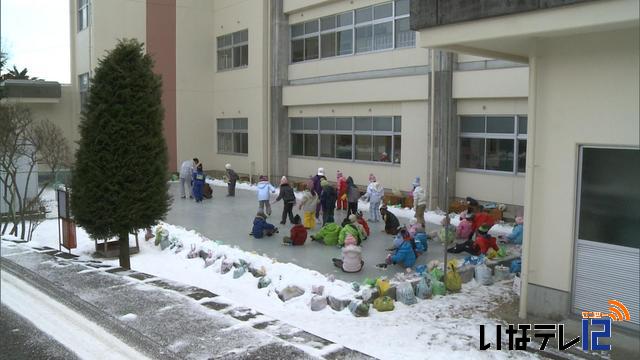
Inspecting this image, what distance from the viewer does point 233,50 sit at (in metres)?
30.3

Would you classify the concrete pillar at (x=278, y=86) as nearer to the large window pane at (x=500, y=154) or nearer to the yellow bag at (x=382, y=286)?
the large window pane at (x=500, y=154)

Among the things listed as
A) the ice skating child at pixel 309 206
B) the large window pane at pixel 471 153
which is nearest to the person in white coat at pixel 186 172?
the ice skating child at pixel 309 206

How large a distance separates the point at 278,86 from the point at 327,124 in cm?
369

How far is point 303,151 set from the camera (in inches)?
1069

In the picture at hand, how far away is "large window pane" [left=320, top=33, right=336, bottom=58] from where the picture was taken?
2497 cm

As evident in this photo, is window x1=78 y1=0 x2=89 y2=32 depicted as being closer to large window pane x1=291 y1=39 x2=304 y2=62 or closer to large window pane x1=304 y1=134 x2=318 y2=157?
large window pane x1=291 y1=39 x2=304 y2=62

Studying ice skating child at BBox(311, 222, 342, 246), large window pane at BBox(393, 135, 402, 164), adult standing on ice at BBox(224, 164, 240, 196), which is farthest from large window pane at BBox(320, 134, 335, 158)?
ice skating child at BBox(311, 222, 342, 246)

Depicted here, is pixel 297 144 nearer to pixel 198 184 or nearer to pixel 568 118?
pixel 198 184

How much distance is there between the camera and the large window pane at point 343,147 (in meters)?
24.4

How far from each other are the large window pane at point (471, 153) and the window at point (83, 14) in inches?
858

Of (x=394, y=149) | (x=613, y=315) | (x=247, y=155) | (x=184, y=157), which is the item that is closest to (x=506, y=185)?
(x=394, y=149)

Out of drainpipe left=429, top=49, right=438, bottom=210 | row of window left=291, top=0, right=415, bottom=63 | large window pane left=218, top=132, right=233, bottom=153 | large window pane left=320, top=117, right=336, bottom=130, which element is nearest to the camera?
drainpipe left=429, top=49, right=438, bottom=210

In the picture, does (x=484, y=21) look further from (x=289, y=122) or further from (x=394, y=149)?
(x=289, y=122)

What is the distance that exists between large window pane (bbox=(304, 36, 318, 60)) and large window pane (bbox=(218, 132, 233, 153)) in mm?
7149
